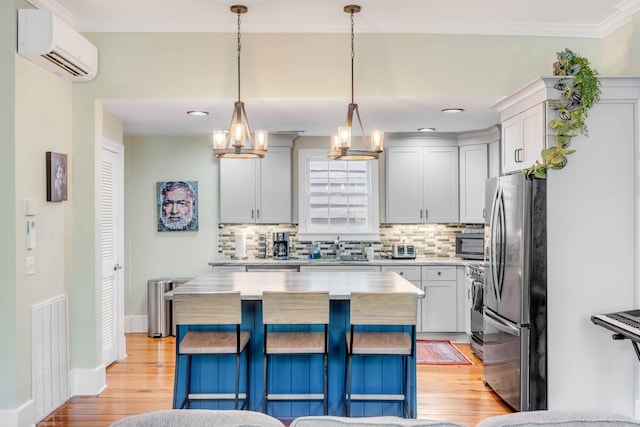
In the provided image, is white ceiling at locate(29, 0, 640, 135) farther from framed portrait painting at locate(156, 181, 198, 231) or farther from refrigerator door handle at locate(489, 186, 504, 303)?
framed portrait painting at locate(156, 181, 198, 231)

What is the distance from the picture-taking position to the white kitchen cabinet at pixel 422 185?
621cm

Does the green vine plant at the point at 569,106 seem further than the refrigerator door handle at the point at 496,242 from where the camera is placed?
No

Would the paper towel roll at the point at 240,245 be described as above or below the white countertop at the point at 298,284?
above

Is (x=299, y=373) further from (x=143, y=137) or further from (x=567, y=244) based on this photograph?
(x=143, y=137)

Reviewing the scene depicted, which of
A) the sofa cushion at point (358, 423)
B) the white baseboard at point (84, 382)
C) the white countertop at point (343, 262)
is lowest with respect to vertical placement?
the white baseboard at point (84, 382)

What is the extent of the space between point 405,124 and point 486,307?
7.02 feet

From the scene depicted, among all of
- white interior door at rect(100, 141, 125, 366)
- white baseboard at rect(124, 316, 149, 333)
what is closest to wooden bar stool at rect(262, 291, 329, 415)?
white interior door at rect(100, 141, 125, 366)

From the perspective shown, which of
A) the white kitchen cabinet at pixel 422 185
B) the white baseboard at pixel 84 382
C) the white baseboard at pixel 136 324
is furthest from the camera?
the white baseboard at pixel 136 324

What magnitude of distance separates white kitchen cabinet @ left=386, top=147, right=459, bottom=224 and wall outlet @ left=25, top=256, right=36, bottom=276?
3924 millimetres

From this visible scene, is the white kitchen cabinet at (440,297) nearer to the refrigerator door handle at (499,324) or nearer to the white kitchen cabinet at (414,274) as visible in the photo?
the white kitchen cabinet at (414,274)

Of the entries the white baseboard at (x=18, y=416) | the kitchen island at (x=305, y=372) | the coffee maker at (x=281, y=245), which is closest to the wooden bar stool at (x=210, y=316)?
the kitchen island at (x=305, y=372)

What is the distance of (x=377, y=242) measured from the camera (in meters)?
6.46

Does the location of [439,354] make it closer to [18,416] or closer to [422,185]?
[422,185]

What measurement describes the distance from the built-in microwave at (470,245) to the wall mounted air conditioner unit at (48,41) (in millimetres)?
4245
